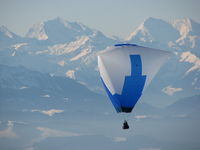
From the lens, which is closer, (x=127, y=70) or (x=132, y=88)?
(x=127, y=70)

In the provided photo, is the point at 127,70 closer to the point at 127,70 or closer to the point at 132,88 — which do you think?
the point at 127,70

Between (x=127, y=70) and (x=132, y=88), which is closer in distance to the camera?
(x=127, y=70)

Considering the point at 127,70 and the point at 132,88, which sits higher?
the point at 127,70

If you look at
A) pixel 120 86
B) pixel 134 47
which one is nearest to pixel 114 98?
pixel 120 86

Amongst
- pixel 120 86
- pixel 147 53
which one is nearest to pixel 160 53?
pixel 147 53

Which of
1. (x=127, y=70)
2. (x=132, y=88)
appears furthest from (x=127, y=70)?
(x=132, y=88)

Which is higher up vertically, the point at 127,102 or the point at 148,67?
the point at 148,67

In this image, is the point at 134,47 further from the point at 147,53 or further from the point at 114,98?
the point at 114,98

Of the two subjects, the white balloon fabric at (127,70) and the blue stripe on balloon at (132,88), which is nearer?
the white balloon fabric at (127,70)
